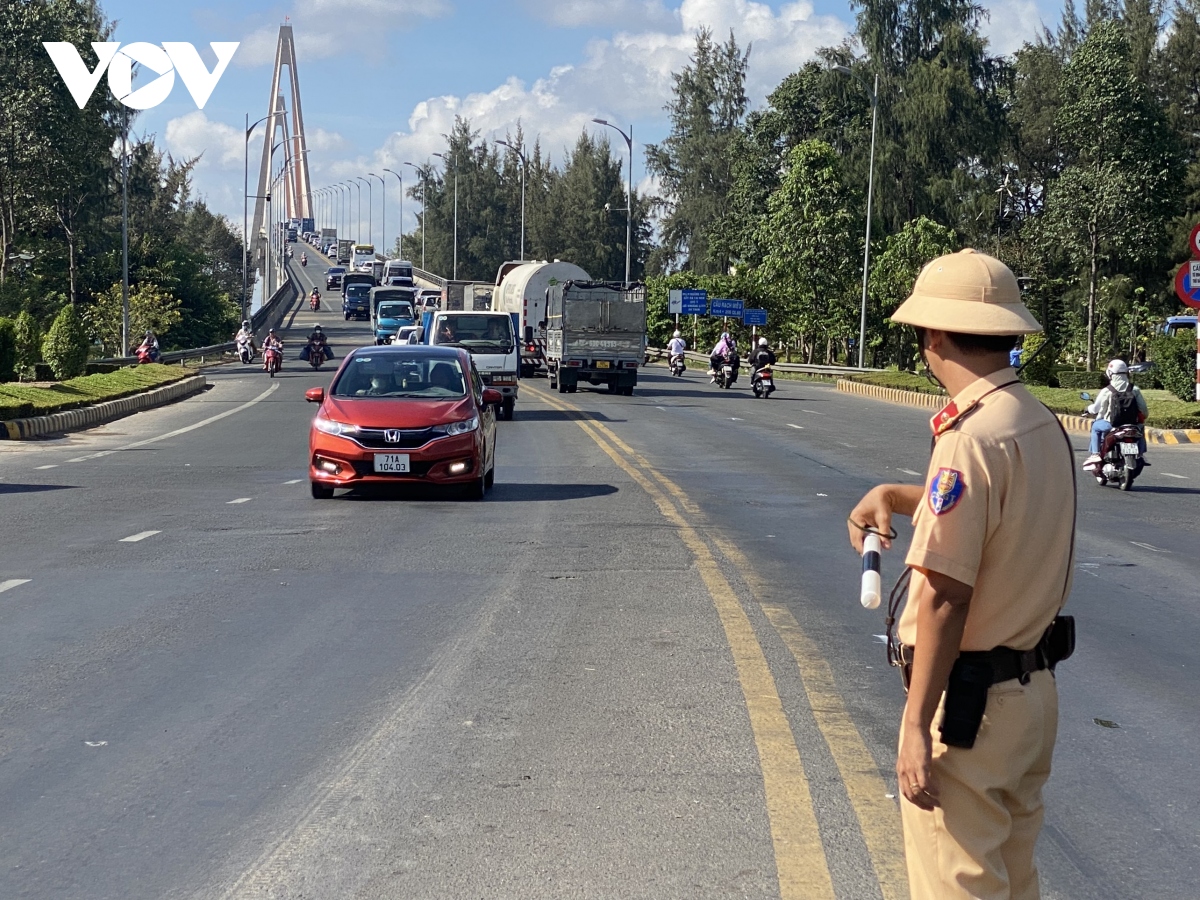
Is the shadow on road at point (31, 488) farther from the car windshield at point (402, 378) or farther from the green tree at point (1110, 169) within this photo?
the green tree at point (1110, 169)

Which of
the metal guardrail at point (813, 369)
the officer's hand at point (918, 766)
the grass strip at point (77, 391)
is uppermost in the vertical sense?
the officer's hand at point (918, 766)

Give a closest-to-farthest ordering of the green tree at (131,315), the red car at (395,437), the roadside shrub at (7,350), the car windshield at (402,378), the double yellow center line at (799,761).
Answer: the double yellow center line at (799,761), the red car at (395,437), the car windshield at (402,378), the roadside shrub at (7,350), the green tree at (131,315)

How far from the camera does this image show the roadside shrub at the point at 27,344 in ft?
125

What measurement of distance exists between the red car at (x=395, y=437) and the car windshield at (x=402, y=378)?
11mm

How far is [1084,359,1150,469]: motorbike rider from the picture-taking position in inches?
733

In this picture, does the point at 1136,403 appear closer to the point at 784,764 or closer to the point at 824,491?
the point at 824,491

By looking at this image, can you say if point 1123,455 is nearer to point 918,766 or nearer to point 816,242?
point 918,766

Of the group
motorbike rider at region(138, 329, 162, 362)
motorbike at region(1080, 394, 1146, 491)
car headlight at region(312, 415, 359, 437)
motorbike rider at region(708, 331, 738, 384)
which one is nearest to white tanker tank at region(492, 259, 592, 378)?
motorbike rider at region(708, 331, 738, 384)

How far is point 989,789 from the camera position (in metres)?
3.23

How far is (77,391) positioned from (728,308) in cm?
3526

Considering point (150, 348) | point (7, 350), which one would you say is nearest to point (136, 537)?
point (7, 350)

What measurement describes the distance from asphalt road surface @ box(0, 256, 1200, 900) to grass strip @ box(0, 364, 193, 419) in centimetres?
1146

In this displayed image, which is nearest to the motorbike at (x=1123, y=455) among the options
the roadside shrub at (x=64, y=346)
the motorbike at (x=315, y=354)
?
the roadside shrub at (x=64, y=346)

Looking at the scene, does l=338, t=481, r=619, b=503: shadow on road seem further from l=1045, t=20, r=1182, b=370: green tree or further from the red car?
l=1045, t=20, r=1182, b=370: green tree
